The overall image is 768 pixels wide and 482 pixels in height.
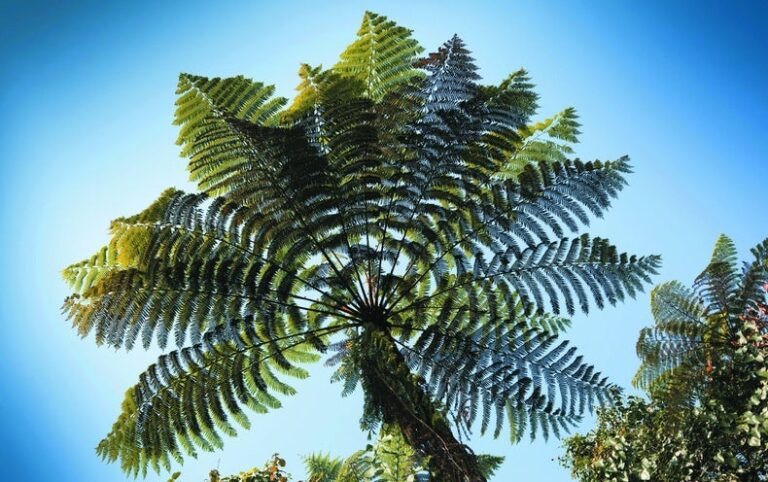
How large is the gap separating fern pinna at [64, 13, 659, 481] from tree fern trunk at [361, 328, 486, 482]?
A: 29 mm

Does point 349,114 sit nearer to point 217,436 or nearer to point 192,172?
point 192,172

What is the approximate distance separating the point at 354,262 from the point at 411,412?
1.22 m

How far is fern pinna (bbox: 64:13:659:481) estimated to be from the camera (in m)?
3.30

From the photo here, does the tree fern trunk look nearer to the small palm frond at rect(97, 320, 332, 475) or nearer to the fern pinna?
the fern pinna

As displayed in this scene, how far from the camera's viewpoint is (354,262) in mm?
3699

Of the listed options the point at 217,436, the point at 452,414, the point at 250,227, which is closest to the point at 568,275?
the point at 452,414

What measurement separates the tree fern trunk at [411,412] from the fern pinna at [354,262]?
0.09 feet

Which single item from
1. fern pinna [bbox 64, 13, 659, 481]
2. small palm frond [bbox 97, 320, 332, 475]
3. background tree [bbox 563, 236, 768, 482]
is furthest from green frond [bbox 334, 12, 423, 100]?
background tree [bbox 563, 236, 768, 482]

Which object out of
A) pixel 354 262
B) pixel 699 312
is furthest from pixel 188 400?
pixel 699 312

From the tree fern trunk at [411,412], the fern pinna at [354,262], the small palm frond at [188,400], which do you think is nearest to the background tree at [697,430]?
the fern pinna at [354,262]

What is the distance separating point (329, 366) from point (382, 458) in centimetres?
135

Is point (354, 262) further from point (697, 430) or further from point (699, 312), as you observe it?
point (699, 312)

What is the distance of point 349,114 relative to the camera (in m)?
3.71

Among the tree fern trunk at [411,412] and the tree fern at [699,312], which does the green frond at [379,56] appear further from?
the tree fern at [699,312]
